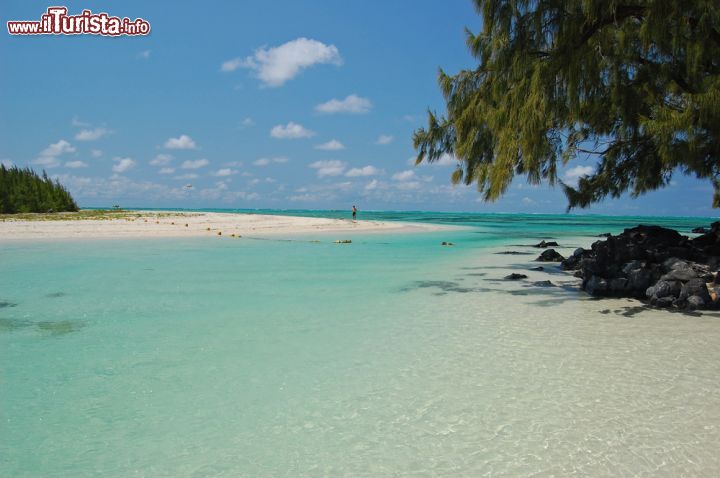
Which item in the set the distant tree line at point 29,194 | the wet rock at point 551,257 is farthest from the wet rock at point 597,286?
the distant tree line at point 29,194

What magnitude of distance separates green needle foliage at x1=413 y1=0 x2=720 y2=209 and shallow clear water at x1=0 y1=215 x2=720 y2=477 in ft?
9.80

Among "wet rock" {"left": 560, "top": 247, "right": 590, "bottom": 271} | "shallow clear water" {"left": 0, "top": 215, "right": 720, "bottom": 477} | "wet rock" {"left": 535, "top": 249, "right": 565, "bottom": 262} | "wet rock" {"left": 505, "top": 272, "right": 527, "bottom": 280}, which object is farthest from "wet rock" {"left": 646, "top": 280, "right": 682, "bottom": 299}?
"wet rock" {"left": 535, "top": 249, "right": 565, "bottom": 262}

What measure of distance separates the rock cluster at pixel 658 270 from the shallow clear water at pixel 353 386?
2.51 feet

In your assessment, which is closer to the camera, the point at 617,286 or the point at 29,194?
the point at 617,286

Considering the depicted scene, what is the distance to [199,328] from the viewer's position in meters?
7.16

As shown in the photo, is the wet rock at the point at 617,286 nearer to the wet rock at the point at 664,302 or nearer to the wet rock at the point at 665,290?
the wet rock at the point at 665,290

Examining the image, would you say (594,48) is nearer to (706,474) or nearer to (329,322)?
(329,322)

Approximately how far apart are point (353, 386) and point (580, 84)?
7.03 m

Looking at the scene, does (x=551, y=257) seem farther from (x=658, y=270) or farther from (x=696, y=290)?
(x=696, y=290)

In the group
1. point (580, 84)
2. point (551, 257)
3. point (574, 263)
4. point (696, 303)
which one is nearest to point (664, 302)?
Result: point (696, 303)

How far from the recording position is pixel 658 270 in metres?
9.98

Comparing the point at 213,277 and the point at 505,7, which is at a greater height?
the point at 505,7

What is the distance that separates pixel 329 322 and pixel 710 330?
560cm

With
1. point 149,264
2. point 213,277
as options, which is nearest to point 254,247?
point 149,264
